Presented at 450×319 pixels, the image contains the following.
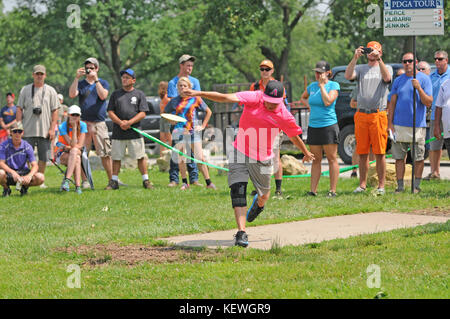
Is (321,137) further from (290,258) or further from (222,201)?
(290,258)

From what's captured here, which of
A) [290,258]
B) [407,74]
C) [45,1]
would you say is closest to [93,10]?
[45,1]

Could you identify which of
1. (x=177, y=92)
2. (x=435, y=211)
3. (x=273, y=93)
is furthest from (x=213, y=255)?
(x=177, y=92)

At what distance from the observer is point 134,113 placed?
1287 cm

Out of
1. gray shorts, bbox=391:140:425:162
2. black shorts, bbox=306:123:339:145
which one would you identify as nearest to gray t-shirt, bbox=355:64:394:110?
black shorts, bbox=306:123:339:145

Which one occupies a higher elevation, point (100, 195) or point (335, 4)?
point (335, 4)

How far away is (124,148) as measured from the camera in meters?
12.9

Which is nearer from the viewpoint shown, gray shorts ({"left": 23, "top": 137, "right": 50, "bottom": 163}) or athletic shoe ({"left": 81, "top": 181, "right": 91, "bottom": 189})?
gray shorts ({"left": 23, "top": 137, "right": 50, "bottom": 163})

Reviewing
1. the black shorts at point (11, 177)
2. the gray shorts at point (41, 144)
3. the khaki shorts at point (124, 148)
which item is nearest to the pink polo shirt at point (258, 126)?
the khaki shorts at point (124, 148)

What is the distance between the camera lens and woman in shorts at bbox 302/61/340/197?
10938mm

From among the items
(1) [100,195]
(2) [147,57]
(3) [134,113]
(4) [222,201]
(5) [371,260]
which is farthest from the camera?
(2) [147,57]

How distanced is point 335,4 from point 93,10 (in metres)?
10.6

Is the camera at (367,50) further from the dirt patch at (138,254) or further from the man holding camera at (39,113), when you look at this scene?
the man holding camera at (39,113)

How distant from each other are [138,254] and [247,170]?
57.3 inches

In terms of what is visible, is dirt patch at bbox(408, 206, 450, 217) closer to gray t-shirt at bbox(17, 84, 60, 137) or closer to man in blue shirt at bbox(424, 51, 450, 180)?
man in blue shirt at bbox(424, 51, 450, 180)
